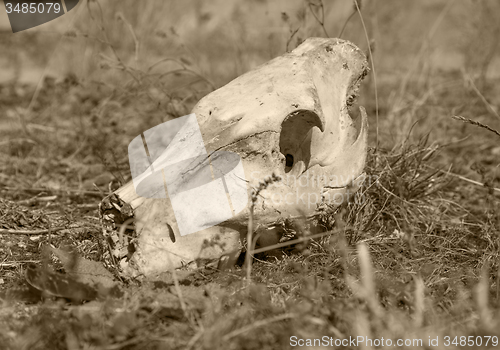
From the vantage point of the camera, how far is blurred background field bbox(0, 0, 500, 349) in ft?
5.92

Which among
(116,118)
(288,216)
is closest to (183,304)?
(288,216)

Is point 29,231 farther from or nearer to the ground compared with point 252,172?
nearer to the ground

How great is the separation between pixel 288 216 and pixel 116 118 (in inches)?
100

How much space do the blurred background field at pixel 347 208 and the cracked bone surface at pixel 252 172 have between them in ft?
0.60

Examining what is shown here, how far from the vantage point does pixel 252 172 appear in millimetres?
2170

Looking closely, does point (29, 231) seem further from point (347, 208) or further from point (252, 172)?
point (347, 208)

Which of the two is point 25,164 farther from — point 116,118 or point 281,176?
point 281,176

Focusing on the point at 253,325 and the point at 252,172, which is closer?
the point at 253,325

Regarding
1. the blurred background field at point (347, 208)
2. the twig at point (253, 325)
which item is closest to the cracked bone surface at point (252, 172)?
the blurred background field at point (347, 208)

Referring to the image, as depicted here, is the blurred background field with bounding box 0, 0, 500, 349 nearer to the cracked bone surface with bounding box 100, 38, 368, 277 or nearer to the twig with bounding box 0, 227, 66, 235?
the twig with bounding box 0, 227, 66, 235

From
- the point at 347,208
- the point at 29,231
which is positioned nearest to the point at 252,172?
the point at 347,208

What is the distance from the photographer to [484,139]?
3959mm

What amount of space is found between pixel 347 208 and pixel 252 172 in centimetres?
66

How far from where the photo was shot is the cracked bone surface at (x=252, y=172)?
2109mm
